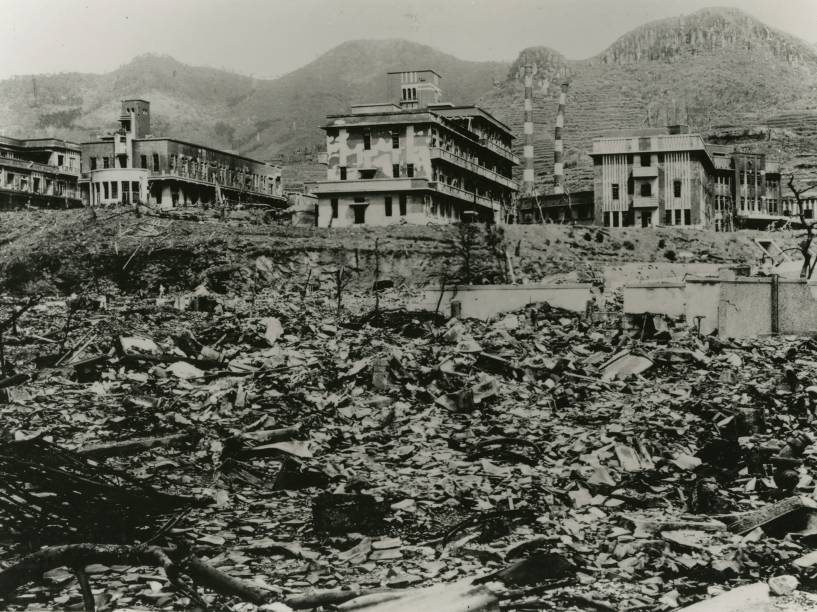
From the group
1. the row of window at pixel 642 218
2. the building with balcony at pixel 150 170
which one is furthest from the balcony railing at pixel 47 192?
the row of window at pixel 642 218

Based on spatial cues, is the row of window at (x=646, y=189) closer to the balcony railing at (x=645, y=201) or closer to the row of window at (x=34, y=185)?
the balcony railing at (x=645, y=201)

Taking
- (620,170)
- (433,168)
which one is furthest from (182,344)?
(620,170)

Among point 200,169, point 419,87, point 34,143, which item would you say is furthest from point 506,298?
point 34,143

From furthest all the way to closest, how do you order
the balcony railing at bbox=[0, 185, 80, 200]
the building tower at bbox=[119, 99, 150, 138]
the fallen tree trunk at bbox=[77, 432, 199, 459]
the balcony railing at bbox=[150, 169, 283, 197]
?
1. the building tower at bbox=[119, 99, 150, 138]
2. the balcony railing at bbox=[150, 169, 283, 197]
3. the balcony railing at bbox=[0, 185, 80, 200]
4. the fallen tree trunk at bbox=[77, 432, 199, 459]

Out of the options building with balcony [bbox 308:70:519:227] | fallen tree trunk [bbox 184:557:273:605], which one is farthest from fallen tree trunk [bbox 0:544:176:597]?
building with balcony [bbox 308:70:519:227]

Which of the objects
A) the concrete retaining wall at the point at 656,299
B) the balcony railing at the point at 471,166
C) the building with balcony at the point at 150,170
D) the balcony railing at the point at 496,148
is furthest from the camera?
the balcony railing at the point at 496,148

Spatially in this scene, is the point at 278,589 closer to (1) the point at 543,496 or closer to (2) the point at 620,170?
(1) the point at 543,496

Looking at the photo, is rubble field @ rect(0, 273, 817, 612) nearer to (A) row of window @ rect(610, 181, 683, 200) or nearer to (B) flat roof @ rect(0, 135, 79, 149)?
(A) row of window @ rect(610, 181, 683, 200)
